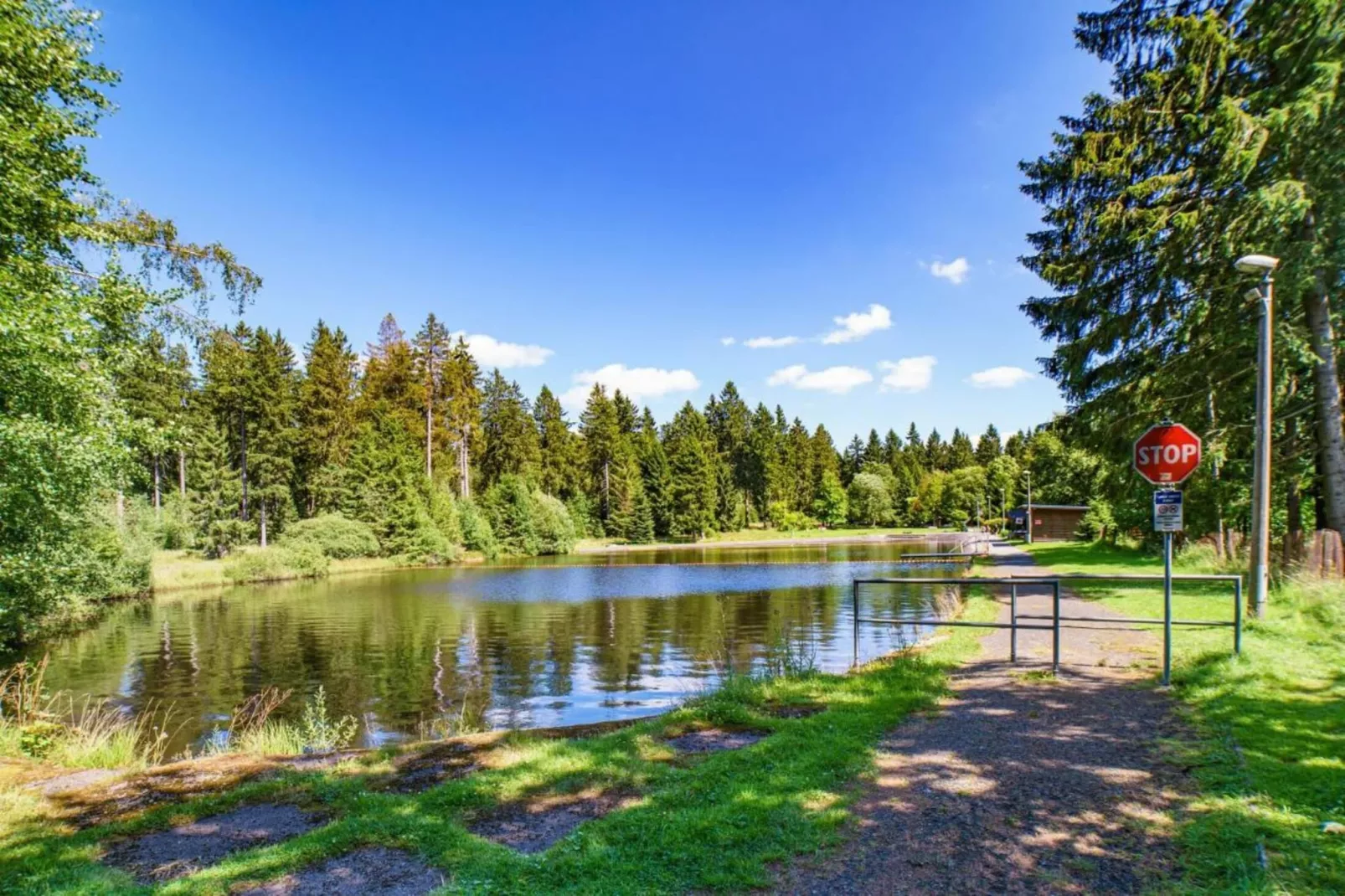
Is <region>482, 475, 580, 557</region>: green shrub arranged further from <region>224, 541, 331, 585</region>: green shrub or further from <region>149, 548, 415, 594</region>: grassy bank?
<region>224, 541, 331, 585</region>: green shrub

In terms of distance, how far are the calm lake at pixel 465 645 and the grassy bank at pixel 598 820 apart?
477 cm

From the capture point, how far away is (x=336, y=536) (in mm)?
45312

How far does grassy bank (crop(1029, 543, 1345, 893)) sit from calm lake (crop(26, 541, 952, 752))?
585 centimetres

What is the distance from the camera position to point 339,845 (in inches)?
184

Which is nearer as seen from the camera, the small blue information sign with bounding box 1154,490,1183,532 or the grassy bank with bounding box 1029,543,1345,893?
the grassy bank with bounding box 1029,543,1345,893

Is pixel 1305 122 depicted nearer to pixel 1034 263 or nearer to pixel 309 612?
pixel 1034 263

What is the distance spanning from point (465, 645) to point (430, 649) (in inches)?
38.7

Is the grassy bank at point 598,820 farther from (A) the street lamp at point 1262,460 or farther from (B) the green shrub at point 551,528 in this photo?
(B) the green shrub at point 551,528

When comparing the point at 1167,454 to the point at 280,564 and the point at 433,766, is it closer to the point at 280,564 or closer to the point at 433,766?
the point at 433,766

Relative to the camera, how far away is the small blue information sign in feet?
26.8

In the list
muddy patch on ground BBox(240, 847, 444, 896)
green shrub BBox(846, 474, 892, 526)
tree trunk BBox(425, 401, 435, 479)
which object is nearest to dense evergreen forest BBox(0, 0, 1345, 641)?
muddy patch on ground BBox(240, 847, 444, 896)

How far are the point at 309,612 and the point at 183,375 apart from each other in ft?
53.8

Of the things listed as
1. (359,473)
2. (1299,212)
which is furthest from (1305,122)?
(359,473)

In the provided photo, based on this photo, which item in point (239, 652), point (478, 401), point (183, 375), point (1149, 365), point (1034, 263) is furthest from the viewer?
point (478, 401)
